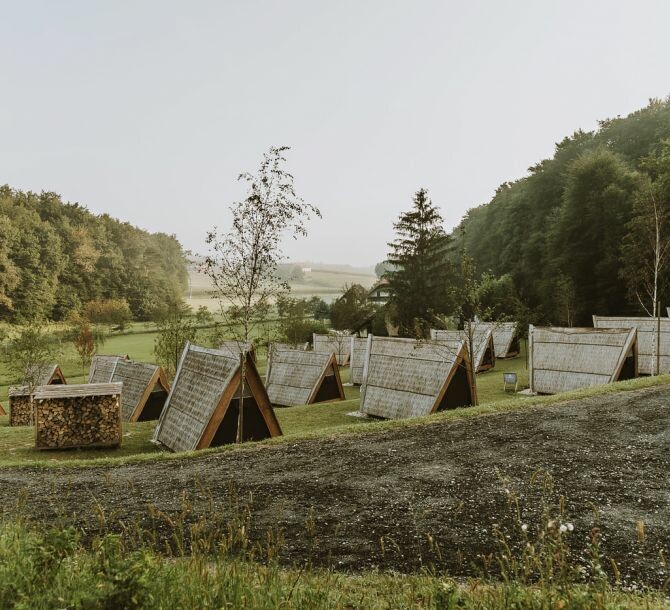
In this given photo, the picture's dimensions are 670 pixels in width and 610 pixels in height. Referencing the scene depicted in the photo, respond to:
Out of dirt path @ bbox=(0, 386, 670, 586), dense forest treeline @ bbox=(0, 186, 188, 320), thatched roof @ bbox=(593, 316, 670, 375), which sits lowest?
dirt path @ bbox=(0, 386, 670, 586)

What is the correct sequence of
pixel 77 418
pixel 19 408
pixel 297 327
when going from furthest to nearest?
pixel 297 327 < pixel 19 408 < pixel 77 418

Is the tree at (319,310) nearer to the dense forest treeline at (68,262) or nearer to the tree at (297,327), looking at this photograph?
the tree at (297,327)

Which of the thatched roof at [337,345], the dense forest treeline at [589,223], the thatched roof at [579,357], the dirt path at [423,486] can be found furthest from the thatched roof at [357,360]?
the dense forest treeline at [589,223]

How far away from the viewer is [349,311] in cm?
6575

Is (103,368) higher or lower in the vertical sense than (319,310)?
lower

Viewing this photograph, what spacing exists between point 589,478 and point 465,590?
12.2 feet

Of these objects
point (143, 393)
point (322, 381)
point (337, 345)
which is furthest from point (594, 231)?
point (143, 393)

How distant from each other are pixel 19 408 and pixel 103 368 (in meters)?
3.44

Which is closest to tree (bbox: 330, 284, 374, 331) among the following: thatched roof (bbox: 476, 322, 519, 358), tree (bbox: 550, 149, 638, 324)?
tree (bbox: 550, 149, 638, 324)

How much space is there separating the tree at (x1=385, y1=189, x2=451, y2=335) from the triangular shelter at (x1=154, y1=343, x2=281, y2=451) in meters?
46.5

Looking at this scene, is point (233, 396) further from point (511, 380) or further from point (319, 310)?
point (319, 310)

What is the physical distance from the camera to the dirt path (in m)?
4.95

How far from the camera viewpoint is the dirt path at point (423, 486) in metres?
4.95

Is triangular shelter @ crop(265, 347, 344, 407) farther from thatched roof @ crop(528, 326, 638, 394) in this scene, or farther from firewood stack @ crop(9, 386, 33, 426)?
firewood stack @ crop(9, 386, 33, 426)
